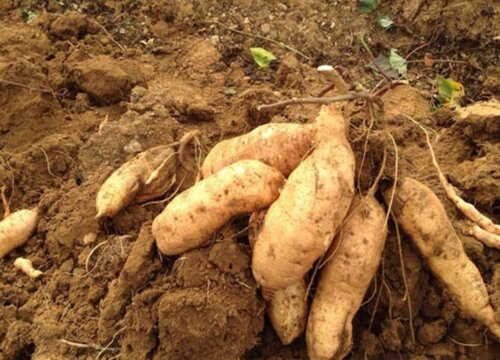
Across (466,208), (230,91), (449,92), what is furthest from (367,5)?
(466,208)

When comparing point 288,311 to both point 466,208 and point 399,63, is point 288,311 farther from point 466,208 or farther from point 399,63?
point 399,63

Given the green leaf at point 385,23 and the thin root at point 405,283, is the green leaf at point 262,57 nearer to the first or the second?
the green leaf at point 385,23

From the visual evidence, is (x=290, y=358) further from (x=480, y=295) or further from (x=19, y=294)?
(x=19, y=294)

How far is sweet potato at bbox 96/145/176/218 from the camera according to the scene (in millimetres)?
2600

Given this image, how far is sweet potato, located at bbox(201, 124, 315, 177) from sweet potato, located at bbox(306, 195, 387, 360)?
Answer: 0.30m

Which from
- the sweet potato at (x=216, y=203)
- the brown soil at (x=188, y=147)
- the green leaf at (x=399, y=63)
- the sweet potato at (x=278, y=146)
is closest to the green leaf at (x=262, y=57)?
the brown soil at (x=188, y=147)

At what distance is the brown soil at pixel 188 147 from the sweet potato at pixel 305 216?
167mm

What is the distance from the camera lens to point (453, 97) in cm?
362

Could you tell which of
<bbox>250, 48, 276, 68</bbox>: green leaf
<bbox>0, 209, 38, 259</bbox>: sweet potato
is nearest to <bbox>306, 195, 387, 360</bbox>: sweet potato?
<bbox>0, 209, 38, 259</bbox>: sweet potato

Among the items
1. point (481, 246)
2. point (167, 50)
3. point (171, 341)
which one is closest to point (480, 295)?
point (481, 246)

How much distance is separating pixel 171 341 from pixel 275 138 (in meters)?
0.89

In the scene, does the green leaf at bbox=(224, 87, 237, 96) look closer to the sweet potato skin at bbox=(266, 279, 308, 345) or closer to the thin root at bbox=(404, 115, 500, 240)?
the thin root at bbox=(404, 115, 500, 240)

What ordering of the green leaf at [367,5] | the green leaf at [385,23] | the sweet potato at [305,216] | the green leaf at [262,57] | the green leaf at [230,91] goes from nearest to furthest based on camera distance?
the sweet potato at [305,216]
the green leaf at [230,91]
the green leaf at [262,57]
the green leaf at [385,23]
the green leaf at [367,5]

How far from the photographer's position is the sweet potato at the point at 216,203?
2.20m
